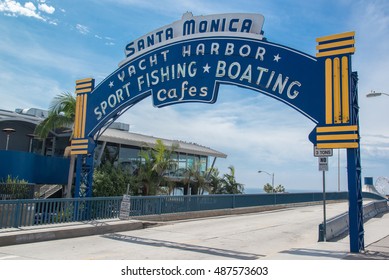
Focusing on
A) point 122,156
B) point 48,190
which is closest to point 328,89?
point 48,190

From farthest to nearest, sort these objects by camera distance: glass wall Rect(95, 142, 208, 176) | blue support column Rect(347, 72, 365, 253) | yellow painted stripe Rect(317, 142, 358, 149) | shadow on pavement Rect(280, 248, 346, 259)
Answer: glass wall Rect(95, 142, 208, 176) → yellow painted stripe Rect(317, 142, 358, 149) → blue support column Rect(347, 72, 365, 253) → shadow on pavement Rect(280, 248, 346, 259)

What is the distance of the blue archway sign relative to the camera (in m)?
10.7

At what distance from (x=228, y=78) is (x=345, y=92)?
4034mm

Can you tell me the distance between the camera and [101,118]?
16.7 meters

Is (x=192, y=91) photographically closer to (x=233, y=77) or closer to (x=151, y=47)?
(x=233, y=77)

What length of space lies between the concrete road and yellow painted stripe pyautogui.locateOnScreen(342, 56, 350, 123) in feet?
11.9

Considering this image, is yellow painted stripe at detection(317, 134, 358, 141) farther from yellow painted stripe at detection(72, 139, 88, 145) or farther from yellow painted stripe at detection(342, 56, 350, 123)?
yellow painted stripe at detection(72, 139, 88, 145)

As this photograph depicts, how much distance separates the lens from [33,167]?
19078 mm

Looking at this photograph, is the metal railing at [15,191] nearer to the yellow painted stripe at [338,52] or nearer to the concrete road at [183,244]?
the concrete road at [183,244]

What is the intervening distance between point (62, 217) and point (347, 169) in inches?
384

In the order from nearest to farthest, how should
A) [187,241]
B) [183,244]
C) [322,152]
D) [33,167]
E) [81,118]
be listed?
[183,244]
[322,152]
[187,241]
[81,118]
[33,167]

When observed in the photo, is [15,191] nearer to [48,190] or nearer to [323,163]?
[48,190]

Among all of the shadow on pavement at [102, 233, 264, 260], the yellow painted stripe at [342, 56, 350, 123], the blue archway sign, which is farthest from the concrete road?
the yellow painted stripe at [342, 56, 350, 123]

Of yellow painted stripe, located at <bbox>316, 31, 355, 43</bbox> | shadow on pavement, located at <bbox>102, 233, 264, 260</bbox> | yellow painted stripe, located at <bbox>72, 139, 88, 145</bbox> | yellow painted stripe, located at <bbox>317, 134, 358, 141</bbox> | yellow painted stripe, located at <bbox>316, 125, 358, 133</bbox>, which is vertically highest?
yellow painted stripe, located at <bbox>316, 31, 355, 43</bbox>
